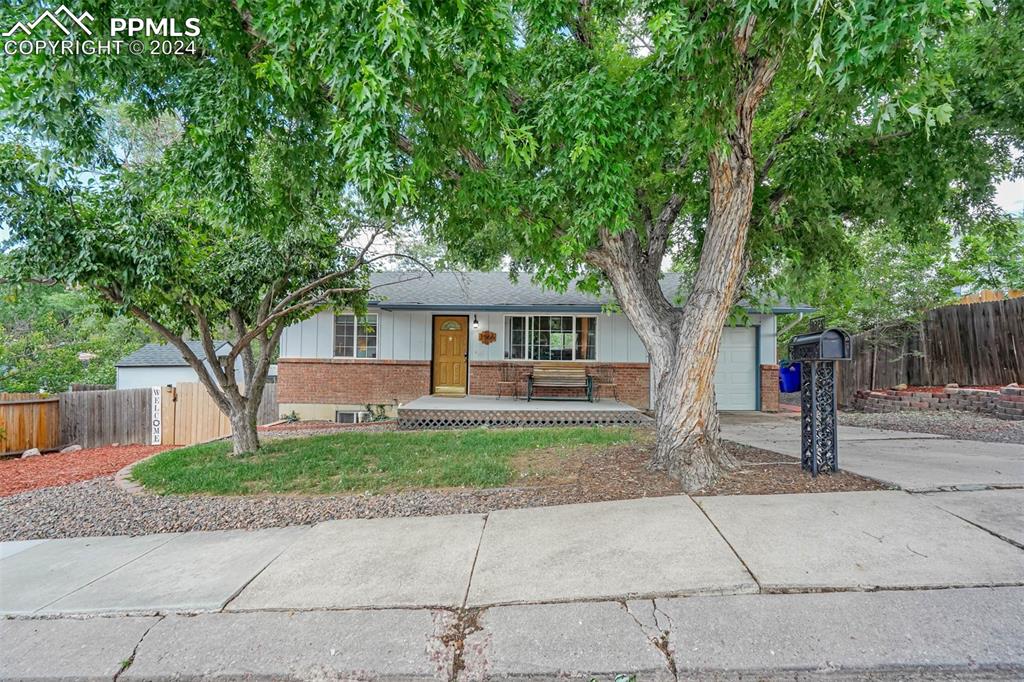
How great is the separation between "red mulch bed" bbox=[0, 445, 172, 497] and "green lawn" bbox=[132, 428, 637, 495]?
Result: 138 cm

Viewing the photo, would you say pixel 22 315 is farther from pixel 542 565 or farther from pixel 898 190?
pixel 898 190

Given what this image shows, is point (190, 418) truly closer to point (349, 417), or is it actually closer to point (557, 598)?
point (349, 417)

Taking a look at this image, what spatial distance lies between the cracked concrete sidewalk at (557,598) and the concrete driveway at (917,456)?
50 centimetres

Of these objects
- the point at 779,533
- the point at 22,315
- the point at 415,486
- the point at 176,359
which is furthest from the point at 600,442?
the point at 22,315

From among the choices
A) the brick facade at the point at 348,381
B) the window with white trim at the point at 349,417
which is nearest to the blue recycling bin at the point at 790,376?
the brick facade at the point at 348,381

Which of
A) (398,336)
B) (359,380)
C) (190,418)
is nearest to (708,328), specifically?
(398,336)

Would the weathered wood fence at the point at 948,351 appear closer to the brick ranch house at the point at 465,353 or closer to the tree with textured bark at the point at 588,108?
the brick ranch house at the point at 465,353

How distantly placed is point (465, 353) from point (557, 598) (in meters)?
10.2

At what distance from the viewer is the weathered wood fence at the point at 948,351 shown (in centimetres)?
939

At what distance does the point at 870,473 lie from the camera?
15.4 feet

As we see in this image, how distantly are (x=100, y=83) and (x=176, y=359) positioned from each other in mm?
18533

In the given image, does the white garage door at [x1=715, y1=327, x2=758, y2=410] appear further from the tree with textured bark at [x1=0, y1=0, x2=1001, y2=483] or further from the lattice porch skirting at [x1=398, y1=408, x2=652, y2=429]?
the tree with textured bark at [x1=0, y1=0, x2=1001, y2=483]

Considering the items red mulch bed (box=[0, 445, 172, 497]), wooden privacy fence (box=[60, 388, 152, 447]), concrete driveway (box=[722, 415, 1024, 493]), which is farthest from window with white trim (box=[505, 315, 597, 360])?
wooden privacy fence (box=[60, 388, 152, 447])

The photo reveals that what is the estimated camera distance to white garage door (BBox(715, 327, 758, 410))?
12312 mm
